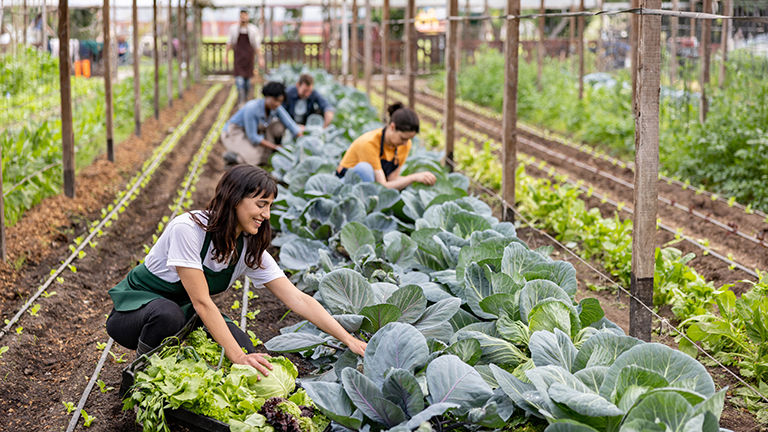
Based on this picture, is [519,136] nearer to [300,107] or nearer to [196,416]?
[300,107]

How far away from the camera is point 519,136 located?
12641 millimetres

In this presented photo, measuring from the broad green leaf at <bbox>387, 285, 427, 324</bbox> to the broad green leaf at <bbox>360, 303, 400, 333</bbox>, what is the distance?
0.23 feet

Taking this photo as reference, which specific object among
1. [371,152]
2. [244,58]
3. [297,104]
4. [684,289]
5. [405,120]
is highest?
[244,58]

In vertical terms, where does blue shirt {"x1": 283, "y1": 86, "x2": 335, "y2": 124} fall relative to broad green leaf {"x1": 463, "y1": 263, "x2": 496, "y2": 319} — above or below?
above

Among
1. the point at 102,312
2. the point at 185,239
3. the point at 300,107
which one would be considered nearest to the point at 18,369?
the point at 102,312

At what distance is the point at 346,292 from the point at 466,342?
68 cm

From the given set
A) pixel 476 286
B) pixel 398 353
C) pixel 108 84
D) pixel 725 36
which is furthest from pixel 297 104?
pixel 398 353

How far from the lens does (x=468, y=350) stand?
312 cm

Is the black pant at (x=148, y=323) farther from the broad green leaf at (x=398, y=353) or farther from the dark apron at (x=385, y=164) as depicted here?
the dark apron at (x=385, y=164)

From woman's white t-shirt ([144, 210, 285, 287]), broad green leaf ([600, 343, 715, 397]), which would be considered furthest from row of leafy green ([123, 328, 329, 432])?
broad green leaf ([600, 343, 715, 397])

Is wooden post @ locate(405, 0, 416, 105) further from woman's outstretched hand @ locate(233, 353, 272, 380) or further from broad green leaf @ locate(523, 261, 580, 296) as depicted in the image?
woman's outstretched hand @ locate(233, 353, 272, 380)

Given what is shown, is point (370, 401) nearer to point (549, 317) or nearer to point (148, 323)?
point (549, 317)

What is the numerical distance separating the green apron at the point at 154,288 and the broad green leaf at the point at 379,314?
0.60 metres

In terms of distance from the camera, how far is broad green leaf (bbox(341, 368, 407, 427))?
8.85 ft
